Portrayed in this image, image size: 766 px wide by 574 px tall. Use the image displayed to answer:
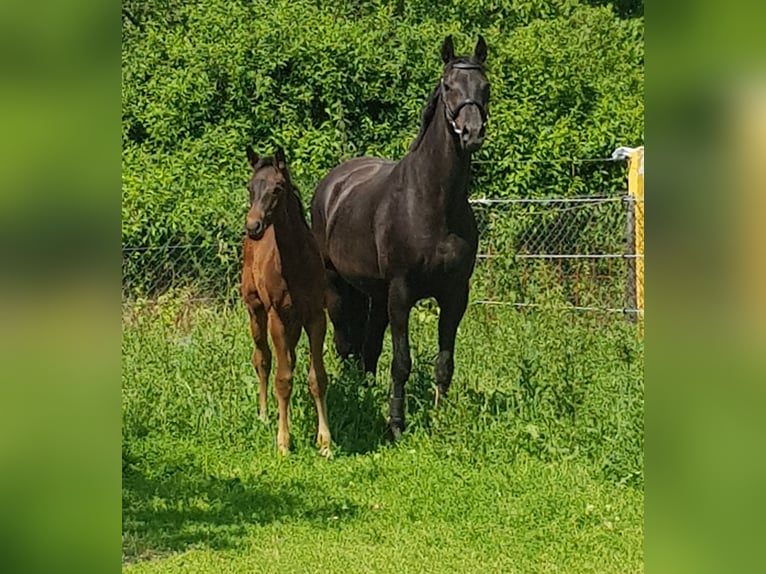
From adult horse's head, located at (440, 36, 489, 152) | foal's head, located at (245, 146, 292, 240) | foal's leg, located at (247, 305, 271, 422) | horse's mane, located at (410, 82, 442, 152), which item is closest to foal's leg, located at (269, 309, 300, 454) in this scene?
foal's leg, located at (247, 305, 271, 422)

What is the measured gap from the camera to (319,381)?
642cm

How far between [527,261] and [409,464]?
4081mm

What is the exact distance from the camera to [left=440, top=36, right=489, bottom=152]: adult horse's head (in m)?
5.89

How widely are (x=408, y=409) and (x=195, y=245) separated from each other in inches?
152

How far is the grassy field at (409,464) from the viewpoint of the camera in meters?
4.61

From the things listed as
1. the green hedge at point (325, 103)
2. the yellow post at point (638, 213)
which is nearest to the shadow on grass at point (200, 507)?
the yellow post at point (638, 213)

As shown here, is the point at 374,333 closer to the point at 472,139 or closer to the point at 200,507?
the point at 472,139

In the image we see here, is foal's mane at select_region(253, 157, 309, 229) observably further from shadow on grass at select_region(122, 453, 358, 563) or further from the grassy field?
shadow on grass at select_region(122, 453, 358, 563)

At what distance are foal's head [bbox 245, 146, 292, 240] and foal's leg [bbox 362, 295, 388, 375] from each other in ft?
5.10
